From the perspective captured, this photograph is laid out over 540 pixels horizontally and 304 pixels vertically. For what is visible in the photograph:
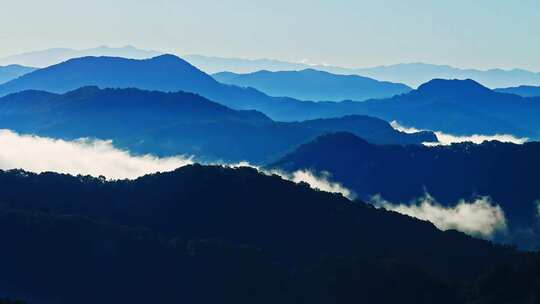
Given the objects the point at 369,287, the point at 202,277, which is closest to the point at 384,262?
the point at 369,287

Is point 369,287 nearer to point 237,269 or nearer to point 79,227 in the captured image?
point 237,269

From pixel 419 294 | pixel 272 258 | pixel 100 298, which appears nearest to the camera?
pixel 100 298

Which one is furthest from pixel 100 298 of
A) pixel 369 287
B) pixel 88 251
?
pixel 369 287

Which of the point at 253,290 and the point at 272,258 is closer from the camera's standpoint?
the point at 253,290

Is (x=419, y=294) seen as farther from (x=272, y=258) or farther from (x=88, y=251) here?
(x=88, y=251)

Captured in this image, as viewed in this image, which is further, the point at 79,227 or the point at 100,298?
the point at 79,227

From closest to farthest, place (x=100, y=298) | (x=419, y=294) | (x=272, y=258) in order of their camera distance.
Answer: (x=100, y=298) < (x=419, y=294) < (x=272, y=258)

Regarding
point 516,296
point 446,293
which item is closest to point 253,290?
point 446,293

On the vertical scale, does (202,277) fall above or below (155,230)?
below

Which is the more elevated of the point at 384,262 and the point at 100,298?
the point at 384,262

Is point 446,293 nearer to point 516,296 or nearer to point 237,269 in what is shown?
point 516,296
